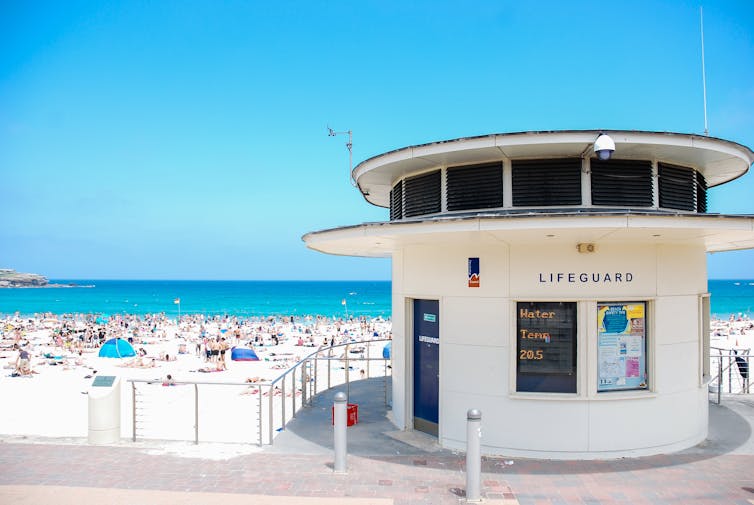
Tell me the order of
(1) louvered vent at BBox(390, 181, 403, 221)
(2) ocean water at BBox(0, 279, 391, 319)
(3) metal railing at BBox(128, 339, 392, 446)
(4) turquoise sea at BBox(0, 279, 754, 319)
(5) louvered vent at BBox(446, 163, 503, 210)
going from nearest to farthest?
1. (5) louvered vent at BBox(446, 163, 503, 210)
2. (1) louvered vent at BBox(390, 181, 403, 221)
3. (3) metal railing at BBox(128, 339, 392, 446)
4. (4) turquoise sea at BBox(0, 279, 754, 319)
5. (2) ocean water at BBox(0, 279, 391, 319)

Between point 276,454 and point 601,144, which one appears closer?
point 601,144

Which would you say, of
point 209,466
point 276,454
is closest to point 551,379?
point 276,454

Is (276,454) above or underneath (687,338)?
underneath

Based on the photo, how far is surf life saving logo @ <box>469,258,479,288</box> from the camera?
25.7ft

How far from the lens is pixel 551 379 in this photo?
24.8 ft

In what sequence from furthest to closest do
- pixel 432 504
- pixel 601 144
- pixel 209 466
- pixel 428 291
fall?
pixel 428 291 < pixel 209 466 < pixel 601 144 < pixel 432 504

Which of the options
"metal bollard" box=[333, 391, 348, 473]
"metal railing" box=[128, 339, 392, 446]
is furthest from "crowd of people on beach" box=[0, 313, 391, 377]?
"metal bollard" box=[333, 391, 348, 473]

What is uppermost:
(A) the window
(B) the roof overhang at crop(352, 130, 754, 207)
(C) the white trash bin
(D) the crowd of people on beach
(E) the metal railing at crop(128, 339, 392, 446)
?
(B) the roof overhang at crop(352, 130, 754, 207)

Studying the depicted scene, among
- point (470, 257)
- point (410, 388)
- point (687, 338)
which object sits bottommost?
point (410, 388)

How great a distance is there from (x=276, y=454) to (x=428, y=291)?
3.35 m

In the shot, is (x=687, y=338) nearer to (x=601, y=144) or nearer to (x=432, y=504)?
(x=601, y=144)

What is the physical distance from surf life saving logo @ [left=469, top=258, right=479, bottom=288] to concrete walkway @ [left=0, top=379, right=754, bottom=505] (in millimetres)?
2510

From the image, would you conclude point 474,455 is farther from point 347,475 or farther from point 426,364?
point 426,364

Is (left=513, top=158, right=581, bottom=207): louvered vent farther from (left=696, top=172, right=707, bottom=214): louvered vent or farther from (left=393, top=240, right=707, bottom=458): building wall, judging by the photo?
(left=696, top=172, right=707, bottom=214): louvered vent
